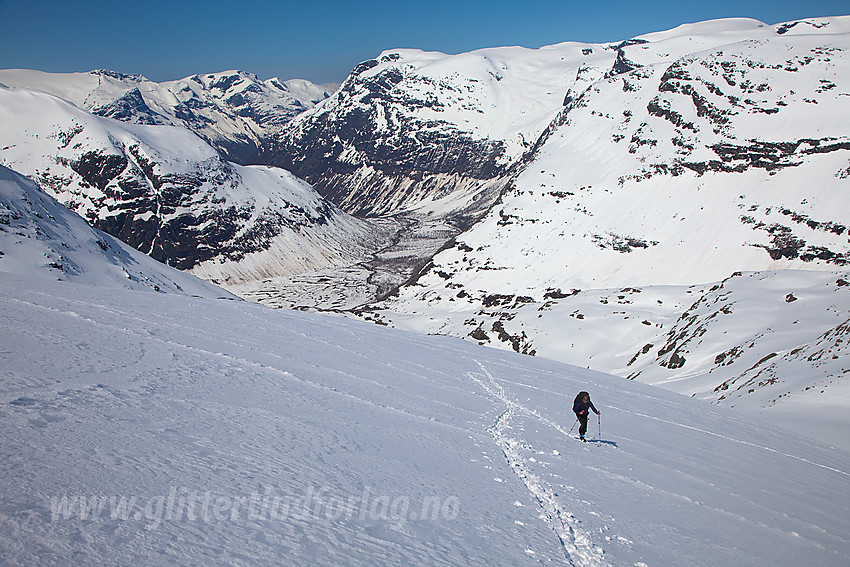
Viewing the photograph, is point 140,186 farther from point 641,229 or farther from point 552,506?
point 552,506

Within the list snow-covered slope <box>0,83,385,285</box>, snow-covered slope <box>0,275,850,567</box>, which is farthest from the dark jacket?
snow-covered slope <box>0,83,385,285</box>

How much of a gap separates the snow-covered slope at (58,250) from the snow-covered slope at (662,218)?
4274cm

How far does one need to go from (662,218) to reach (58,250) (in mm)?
112898

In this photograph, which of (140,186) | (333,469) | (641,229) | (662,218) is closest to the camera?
(333,469)

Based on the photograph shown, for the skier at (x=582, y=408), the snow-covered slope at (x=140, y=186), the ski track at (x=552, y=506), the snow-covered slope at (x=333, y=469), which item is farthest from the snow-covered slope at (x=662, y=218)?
the snow-covered slope at (x=140, y=186)

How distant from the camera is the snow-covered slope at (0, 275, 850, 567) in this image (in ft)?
17.7

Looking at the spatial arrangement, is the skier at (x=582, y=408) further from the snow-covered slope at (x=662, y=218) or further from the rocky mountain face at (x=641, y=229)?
the snow-covered slope at (x=662, y=218)

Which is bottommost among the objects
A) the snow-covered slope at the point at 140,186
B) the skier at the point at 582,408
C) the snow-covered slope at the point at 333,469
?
the snow-covered slope at the point at 333,469

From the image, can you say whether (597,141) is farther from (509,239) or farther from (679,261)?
(679,261)

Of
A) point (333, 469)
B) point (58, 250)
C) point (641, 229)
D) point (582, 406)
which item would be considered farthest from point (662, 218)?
point (333, 469)

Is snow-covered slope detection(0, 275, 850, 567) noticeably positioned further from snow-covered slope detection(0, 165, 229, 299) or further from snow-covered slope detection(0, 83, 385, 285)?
snow-covered slope detection(0, 83, 385, 285)

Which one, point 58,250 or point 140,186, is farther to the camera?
point 140,186

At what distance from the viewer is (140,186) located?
18012cm

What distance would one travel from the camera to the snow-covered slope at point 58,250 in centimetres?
3938
